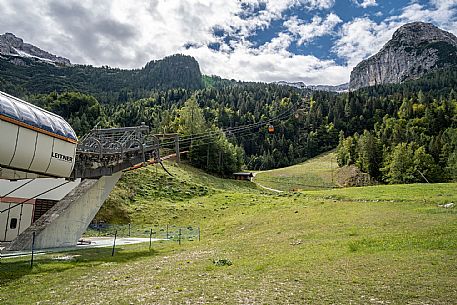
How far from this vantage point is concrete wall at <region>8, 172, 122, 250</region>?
24203 millimetres

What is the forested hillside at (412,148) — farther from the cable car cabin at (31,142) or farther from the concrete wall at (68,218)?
the cable car cabin at (31,142)

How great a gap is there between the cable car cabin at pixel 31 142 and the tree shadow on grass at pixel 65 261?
4.44m

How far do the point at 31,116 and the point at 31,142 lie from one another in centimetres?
124

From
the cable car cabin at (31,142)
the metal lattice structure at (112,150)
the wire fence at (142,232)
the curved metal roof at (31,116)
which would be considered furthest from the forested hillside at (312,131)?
the curved metal roof at (31,116)

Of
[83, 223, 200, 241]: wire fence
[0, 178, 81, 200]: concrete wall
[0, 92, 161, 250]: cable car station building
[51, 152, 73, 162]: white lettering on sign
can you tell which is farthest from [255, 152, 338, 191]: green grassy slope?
[51, 152, 73, 162]: white lettering on sign

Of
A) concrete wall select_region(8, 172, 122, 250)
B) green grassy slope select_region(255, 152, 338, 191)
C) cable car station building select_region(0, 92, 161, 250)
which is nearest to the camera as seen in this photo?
cable car station building select_region(0, 92, 161, 250)

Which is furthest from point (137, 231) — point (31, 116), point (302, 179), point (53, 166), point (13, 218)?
point (302, 179)

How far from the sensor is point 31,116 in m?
16.9

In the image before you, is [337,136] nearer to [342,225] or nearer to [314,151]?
[314,151]

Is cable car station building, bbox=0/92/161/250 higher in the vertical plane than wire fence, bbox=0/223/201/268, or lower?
higher

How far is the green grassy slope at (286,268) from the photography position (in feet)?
36.4

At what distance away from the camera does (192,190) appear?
187ft

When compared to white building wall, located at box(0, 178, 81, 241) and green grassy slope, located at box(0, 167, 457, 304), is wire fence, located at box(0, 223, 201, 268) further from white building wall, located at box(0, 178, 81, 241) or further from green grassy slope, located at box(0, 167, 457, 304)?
white building wall, located at box(0, 178, 81, 241)

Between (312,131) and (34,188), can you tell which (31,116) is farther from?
(312,131)
